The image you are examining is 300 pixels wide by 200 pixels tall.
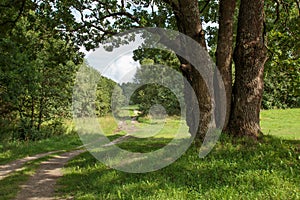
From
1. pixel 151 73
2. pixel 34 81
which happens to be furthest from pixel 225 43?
pixel 34 81

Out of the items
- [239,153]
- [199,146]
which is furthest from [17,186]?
[239,153]

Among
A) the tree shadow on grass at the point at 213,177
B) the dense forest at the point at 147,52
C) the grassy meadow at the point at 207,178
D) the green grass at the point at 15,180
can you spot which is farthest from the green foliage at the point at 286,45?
the green grass at the point at 15,180

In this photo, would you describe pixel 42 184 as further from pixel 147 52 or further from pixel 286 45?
pixel 286 45

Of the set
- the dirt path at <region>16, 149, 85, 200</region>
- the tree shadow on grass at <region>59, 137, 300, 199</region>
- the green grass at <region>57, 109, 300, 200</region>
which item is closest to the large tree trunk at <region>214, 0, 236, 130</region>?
the green grass at <region>57, 109, 300, 200</region>

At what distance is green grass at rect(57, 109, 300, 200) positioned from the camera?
200 inches

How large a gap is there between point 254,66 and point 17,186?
7078 mm

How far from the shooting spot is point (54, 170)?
30.8 ft

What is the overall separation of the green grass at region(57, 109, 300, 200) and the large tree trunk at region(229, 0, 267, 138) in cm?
58

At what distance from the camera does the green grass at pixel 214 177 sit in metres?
5.08

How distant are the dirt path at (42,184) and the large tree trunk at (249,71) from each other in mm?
5247

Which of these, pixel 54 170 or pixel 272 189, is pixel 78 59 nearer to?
pixel 54 170

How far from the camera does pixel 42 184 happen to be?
7.48 m

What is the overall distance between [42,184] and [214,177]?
4370 millimetres

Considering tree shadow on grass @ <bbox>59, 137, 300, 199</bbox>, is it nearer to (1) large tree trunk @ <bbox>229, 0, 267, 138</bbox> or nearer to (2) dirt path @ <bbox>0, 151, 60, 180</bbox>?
(1) large tree trunk @ <bbox>229, 0, 267, 138</bbox>
